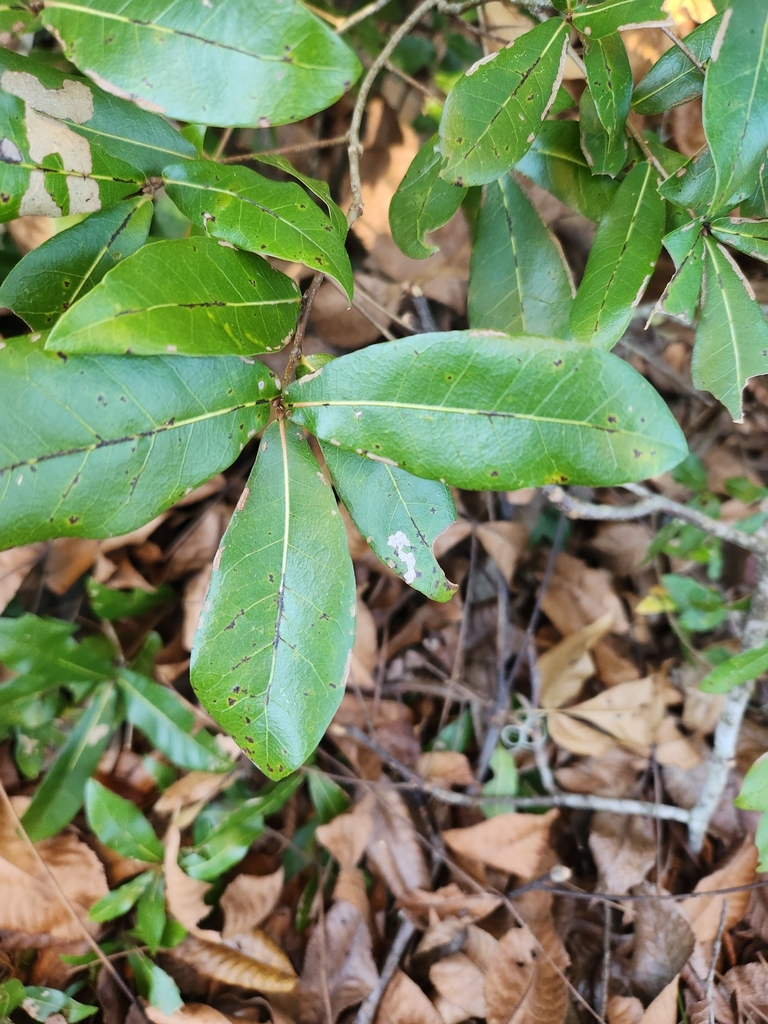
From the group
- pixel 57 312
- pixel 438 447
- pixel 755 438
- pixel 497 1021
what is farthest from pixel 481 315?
pixel 497 1021

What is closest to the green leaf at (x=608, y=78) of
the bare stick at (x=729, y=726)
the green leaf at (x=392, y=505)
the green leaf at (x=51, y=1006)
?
the green leaf at (x=392, y=505)

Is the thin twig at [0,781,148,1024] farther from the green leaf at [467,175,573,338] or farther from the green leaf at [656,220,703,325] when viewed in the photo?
the green leaf at [656,220,703,325]

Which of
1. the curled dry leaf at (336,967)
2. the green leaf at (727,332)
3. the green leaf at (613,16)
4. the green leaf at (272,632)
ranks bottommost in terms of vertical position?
the curled dry leaf at (336,967)

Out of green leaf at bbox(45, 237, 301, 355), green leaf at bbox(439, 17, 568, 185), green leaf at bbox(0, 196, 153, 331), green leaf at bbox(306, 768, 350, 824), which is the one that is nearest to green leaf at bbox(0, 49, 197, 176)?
green leaf at bbox(0, 196, 153, 331)

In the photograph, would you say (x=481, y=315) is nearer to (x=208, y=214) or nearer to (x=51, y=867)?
(x=208, y=214)

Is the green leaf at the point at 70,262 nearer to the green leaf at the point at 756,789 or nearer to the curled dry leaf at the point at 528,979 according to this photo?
the green leaf at the point at 756,789

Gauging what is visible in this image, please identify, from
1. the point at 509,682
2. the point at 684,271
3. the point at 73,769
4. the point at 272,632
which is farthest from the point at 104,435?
the point at 509,682
